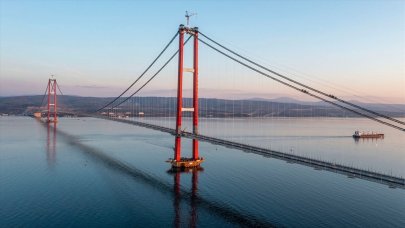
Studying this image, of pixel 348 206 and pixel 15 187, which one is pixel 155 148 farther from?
pixel 348 206

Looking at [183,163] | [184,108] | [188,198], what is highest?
[184,108]

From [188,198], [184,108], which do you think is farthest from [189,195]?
[184,108]

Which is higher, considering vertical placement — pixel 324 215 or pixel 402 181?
pixel 402 181

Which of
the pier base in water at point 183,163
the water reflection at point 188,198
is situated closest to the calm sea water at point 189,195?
the water reflection at point 188,198

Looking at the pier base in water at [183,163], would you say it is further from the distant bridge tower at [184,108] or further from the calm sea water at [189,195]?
the calm sea water at [189,195]

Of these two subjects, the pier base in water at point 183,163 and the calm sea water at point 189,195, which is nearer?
the calm sea water at point 189,195

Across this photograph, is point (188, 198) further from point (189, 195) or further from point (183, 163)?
point (183, 163)

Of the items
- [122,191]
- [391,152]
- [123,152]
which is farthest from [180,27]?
[391,152]

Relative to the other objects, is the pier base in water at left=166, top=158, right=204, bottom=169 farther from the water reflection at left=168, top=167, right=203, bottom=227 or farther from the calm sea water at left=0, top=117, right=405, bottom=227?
the calm sea water at left=0, top=117, right=405, bottom=227
